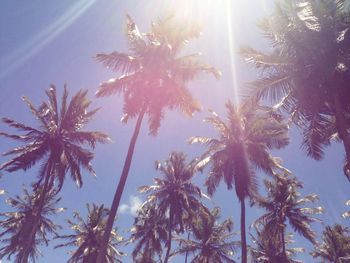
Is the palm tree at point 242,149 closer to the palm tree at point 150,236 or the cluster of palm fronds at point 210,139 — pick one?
the cluster of palm fronds at point 210,139

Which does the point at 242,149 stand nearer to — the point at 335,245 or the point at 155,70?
the point at 155,70

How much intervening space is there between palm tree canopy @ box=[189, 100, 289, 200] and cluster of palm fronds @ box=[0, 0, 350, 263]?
67mm

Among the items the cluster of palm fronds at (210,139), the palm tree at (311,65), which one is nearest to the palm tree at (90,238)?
the cluster of palm fronds at (210,139)

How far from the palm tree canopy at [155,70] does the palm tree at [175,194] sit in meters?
11.1

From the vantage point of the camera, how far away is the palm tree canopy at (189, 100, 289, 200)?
76.3 feet

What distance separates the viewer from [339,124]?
13.0 metres

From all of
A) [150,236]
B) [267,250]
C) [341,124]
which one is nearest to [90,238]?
[150,236]

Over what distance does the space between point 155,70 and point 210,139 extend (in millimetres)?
7117

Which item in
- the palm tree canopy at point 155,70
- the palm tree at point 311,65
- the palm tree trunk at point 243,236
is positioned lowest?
the palm tree trunk at point 243,236

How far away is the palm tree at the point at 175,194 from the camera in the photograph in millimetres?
31281

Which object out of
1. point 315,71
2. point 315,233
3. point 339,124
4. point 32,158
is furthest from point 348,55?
point 315,233

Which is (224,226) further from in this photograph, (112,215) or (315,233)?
(112,215)

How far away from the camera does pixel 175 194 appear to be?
31.5m

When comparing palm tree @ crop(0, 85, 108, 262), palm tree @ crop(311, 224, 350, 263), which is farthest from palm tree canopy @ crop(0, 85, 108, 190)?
palm tree @ crop(311, 224, 350, 263)
